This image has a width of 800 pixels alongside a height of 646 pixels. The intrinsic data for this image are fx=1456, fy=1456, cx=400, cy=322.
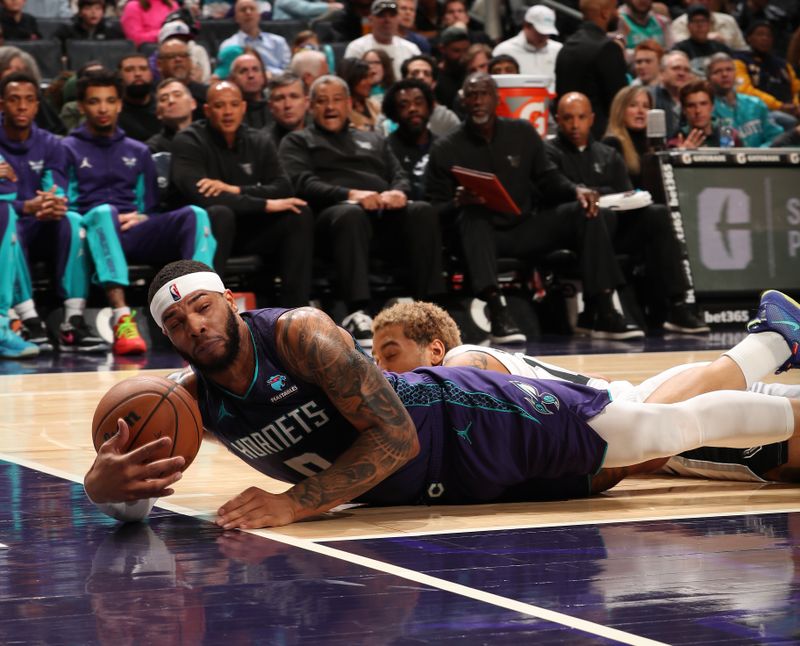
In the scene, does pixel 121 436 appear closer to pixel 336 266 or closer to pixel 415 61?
pixel 336 266

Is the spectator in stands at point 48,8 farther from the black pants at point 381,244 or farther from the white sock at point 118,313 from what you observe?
the white sock at point 118,313

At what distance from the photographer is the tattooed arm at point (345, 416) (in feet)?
12.7

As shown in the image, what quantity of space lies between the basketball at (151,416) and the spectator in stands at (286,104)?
22.3ft

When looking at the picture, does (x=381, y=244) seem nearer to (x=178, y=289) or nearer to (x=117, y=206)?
(x=117, y=206)

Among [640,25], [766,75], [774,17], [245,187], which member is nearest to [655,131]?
[245,187]

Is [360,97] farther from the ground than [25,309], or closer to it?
farther from the ground

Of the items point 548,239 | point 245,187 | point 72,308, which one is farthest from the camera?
point 548,239

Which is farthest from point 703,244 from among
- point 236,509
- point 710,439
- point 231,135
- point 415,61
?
point 236,509

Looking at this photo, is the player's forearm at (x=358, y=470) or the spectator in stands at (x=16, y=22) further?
the spectator in stands at (x=16, y=22)

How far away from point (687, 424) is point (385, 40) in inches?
345

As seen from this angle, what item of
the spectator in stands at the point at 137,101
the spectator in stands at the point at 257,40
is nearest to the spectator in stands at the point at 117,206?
the spectator in stands at the point at 137,101

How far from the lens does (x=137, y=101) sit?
10734 mm

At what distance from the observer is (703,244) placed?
10922mm

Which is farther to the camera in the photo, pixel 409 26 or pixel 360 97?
pixel 409 26
